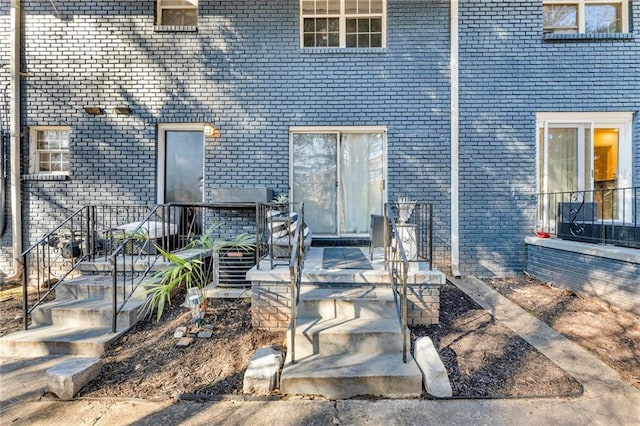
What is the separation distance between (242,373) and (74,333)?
2.07m

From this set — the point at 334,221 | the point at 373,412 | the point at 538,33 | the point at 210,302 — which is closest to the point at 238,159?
the point at 334,221

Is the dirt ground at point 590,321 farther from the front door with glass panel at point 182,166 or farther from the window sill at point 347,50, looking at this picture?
the front door with glass panel at point 182,166

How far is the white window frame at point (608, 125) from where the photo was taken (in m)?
5.56

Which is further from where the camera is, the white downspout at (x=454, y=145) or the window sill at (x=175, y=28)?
the window sill at (x=175, y=28)

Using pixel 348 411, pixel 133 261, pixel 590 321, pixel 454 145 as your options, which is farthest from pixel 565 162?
pixel 133 261

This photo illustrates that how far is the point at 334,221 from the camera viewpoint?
573 cm

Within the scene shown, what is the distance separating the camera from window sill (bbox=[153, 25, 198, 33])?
5.57m

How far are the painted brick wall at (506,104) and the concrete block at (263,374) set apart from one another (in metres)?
4.05

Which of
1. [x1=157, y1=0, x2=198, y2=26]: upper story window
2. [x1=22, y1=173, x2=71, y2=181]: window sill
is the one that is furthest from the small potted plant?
[x1=22, y1=173, x2=71, y2=181]: window sill

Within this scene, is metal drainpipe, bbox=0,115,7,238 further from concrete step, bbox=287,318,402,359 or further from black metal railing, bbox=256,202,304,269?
concrete step, bbox=287,318,402,359

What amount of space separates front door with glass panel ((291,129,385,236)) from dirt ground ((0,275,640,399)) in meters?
2.11

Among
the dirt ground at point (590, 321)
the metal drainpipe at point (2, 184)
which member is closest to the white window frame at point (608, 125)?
the dirt ground at point (590, 321)

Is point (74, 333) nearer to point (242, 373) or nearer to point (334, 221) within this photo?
point (242, 373)

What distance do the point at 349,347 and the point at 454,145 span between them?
406 cm
